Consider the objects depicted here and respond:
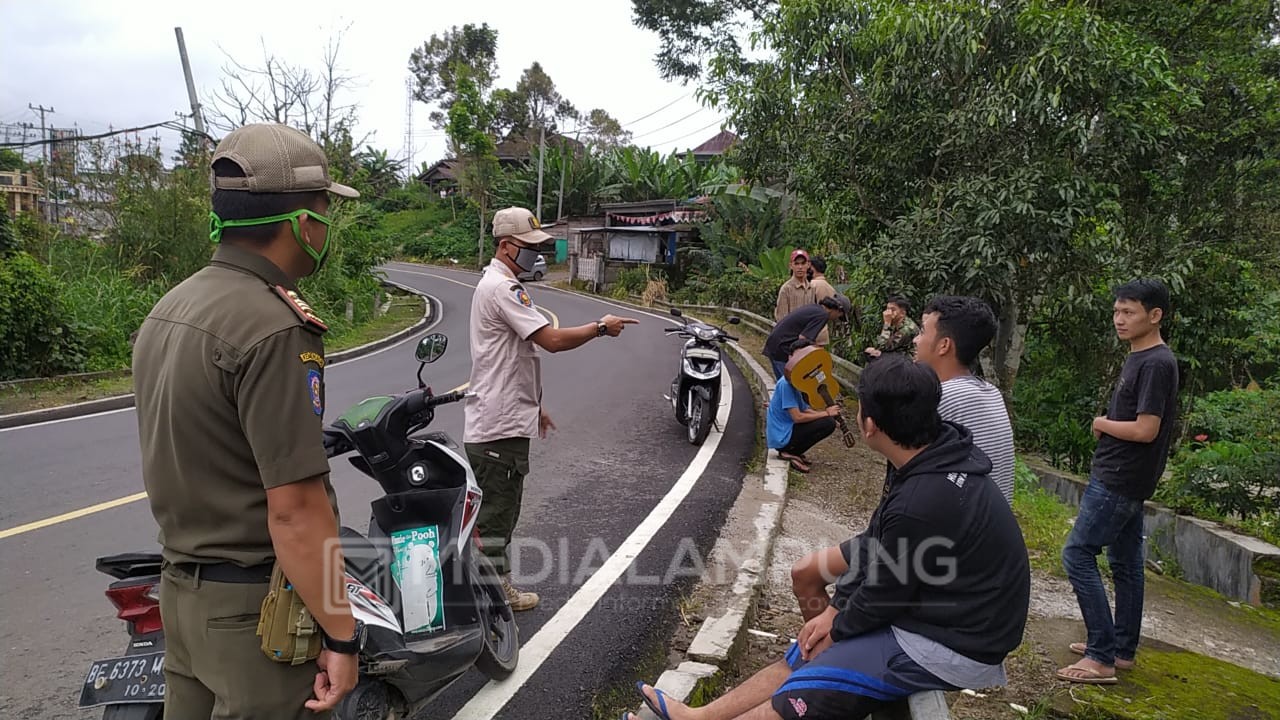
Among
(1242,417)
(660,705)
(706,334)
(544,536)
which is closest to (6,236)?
(706,334)

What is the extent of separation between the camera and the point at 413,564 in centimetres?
294

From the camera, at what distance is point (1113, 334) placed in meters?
9.22

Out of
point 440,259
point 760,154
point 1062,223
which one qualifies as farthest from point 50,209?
point 440,259

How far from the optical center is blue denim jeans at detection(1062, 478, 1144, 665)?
3634 mm

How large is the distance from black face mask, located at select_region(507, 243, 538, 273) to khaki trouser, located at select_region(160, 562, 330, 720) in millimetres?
2454

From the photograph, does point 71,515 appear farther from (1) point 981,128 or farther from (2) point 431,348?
(1) point 981,128

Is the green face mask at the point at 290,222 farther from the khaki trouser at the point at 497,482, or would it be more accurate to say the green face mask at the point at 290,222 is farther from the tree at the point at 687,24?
the tree at the point at 687,24

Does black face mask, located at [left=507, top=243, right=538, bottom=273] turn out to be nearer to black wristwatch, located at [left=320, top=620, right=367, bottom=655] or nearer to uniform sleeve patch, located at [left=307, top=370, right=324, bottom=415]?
uniform sleeve patch, located at [left=307, top=370, right=324, bottom=415]

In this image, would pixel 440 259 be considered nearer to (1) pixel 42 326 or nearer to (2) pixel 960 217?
(1) pixel 42 326

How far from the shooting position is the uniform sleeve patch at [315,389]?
1.76 meters

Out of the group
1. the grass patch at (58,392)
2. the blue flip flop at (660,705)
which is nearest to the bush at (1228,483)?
the blue flip flop at (660,705)

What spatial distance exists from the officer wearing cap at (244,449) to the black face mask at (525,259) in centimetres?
214

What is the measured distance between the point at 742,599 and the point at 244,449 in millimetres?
2999

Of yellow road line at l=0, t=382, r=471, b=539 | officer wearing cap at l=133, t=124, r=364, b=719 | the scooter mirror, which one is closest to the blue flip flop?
officer wearing cap at l=133, t=124, r=364, b=719
